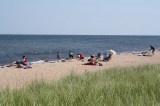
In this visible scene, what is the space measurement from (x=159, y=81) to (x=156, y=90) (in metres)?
0.72

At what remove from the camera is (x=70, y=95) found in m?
4.79

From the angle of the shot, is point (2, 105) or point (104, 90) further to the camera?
point (104, 90)

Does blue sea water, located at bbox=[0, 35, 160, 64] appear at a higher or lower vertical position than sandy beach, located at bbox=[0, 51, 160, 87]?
lower

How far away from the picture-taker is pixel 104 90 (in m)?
Result: 5.52

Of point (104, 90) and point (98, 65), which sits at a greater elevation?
point (104, 90)

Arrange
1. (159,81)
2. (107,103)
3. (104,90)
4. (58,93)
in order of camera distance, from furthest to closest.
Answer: (159,81), (104,90), (58,93), (107,103)

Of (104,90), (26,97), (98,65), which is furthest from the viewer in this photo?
(98,65)

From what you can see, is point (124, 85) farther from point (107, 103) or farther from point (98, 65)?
point (98, 65)

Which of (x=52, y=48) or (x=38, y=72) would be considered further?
(x=52, y=48)

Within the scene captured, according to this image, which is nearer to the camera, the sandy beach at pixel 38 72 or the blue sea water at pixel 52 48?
the sandy beach at pixel 38 72

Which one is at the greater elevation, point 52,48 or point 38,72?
point 38,72

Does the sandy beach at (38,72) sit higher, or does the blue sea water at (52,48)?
the sandy beach at (38,72)

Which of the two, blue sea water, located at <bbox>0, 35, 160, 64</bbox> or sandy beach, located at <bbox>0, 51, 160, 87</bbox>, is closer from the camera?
sandy beach, located at <bbox>0, 51, 160, 87</bbox>

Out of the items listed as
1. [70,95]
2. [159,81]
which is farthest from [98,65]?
[70,95]
